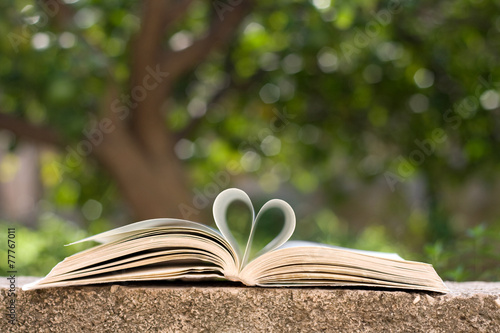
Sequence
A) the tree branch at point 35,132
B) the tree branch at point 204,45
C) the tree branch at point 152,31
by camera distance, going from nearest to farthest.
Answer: the tree branch at point 152,31 < the tree branch at point 204,45 < the tree branch at point 35,132

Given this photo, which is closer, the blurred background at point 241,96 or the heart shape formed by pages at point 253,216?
the heart shape formed by pages at point 253,216

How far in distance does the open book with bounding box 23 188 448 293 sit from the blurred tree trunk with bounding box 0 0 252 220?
7.36 ft

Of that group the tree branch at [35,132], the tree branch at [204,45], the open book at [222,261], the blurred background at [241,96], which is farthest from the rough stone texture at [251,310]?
the tree branch at [35,132]

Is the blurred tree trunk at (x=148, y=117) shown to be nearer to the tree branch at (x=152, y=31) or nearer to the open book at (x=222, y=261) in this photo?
the tree branch at (x=152, y=31)

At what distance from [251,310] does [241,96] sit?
331cm

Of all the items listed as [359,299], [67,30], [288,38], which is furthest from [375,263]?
[288,38]

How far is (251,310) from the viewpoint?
3.79 feet

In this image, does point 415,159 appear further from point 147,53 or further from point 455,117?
point 147,53

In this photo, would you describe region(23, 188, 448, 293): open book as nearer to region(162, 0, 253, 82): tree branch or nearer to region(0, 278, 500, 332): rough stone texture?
region(0, 278, 500, 332): rough stone texture

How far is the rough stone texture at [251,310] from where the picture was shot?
1143 mm

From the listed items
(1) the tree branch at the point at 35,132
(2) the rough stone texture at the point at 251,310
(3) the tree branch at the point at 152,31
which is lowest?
(2) the rough stone texture at the point at 251,310

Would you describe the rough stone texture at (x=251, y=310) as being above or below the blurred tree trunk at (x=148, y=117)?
below

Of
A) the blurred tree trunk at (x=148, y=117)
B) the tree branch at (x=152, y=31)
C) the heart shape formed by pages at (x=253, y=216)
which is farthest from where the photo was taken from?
the blurred tree trunk at (x=148, y=117)

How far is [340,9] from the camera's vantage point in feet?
8.27
